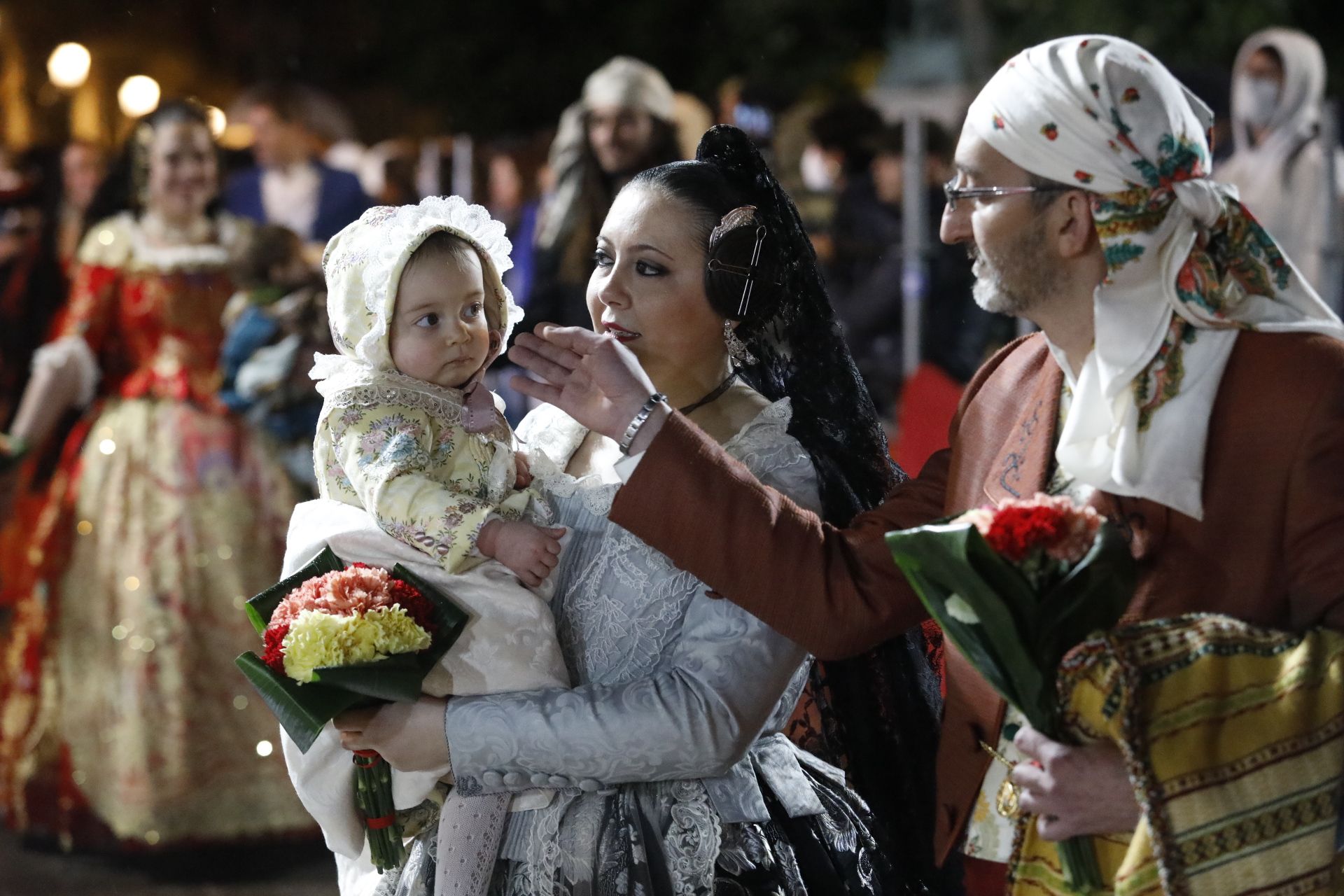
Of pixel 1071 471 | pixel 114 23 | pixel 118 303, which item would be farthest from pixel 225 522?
pixel 114 23

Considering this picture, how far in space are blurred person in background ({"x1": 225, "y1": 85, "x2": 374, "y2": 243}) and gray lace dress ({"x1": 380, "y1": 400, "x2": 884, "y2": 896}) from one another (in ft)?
24.1

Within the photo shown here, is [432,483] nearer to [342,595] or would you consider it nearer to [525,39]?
[342,595]

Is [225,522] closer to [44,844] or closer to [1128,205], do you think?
[44,844]

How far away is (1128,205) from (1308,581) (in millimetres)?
568

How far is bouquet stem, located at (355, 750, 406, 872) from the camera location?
8.50ft

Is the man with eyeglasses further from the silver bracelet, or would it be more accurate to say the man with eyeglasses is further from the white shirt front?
the white shirt front

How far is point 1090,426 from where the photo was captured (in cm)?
234

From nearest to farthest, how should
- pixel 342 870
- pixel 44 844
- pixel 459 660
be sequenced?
pixel 459 660, pixel 342 870, pixel 44 844

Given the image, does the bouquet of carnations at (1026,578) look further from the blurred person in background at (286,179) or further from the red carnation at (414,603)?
the blurred person in background at (286,179)

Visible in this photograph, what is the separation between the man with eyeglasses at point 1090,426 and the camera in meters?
2.22

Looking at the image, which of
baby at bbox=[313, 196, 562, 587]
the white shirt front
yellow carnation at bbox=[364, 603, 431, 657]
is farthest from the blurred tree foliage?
yellow carnation at bbox=[364, 603, 431, 657]

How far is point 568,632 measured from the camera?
274cm

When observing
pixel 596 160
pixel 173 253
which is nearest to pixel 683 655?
pixel 173 253

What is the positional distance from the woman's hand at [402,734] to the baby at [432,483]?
0.04 metres
